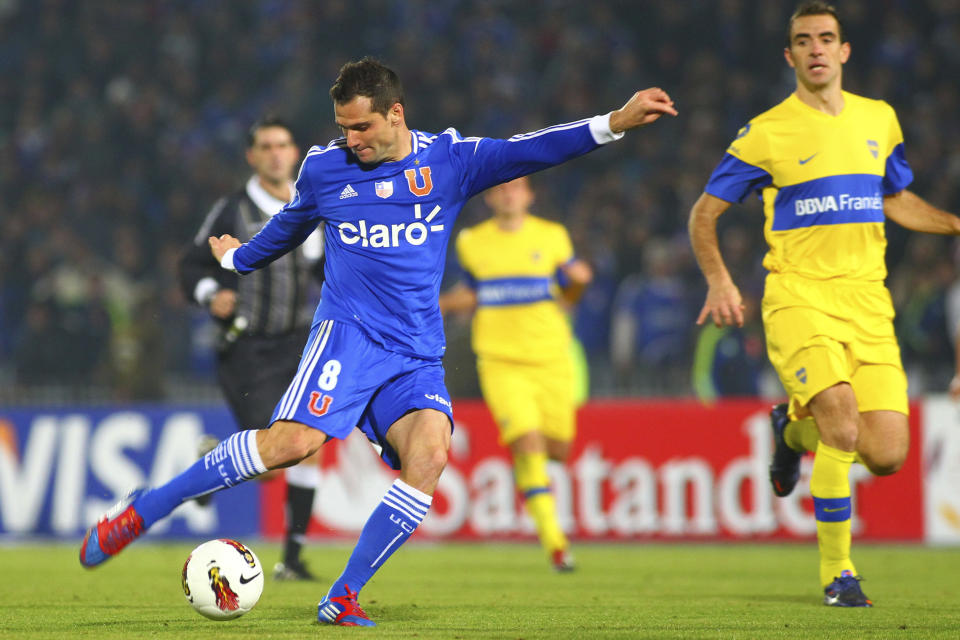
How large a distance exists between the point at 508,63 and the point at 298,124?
116 inches

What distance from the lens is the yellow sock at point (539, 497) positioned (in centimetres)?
943

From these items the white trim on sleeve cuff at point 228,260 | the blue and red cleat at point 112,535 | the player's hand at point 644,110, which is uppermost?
the player's hand at point 644,110

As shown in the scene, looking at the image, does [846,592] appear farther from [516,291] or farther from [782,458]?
[516,291]

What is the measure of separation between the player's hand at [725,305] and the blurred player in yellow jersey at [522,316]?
3464 millimetres

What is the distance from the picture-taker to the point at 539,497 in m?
9.66

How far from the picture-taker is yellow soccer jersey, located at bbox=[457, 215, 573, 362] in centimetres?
1015

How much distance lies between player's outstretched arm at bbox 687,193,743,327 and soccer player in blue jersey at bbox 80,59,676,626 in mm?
1158

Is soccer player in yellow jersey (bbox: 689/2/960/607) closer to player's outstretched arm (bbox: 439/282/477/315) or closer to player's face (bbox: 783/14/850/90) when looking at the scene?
player's face (bbox: 783/14/850/90)

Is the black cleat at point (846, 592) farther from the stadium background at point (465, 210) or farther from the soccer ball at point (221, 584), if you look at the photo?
the stadium background at point (465, 210)

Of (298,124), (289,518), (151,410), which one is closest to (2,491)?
(151,410)

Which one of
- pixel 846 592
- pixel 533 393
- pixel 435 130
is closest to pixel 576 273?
pixel 533 393

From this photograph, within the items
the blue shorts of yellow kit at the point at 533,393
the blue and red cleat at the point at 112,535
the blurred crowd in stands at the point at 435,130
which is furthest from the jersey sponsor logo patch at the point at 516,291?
the blue and red cleat at the point at 112,535

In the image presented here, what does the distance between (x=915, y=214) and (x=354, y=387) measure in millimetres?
3099

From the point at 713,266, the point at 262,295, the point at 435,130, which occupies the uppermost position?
the point at 435,130
